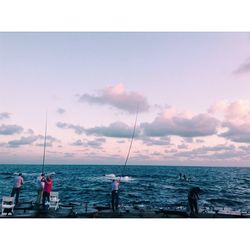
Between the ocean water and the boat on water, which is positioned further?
the ocean water

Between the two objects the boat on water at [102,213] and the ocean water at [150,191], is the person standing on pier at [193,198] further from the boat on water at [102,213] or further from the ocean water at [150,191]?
the ocean water at [150,191]

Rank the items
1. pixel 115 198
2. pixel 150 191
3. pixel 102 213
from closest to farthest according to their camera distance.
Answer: pixel 102 213
pixel 115 198
pixel 150 191

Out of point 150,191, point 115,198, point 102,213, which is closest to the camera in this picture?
point 102,213

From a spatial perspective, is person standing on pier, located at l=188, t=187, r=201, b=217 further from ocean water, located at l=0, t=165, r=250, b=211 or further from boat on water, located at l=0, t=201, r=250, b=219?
ocean water, located at l=0, t=165, r=250, b=211

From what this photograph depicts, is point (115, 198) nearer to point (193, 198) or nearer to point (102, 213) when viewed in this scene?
point (102, 213)

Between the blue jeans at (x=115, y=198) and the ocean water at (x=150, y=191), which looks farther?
the ocean water at (x=150, y=191)

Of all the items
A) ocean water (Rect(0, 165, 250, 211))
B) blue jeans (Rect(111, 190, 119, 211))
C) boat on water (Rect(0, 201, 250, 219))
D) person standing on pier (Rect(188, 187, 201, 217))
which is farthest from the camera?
ocean water (Rect(0, 165, 250, 211))

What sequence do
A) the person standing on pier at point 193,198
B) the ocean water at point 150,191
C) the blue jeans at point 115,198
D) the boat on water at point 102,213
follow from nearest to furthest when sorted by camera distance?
the boat on water at point 102,213 → the person standing on pier at point 193,198 → the blue jeans at point 115,198 → the ocean water at point 150,191

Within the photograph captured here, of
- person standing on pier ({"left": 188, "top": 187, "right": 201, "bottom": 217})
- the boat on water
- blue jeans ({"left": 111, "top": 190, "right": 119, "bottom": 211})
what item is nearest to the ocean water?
person standing on pier ({"left": 188, "top": 187, "right": 201, "bottom": 217})

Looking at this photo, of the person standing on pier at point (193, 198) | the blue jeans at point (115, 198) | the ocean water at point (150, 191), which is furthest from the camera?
the ocean water at point (150, 191)

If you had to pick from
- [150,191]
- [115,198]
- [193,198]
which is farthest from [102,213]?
[150,191]

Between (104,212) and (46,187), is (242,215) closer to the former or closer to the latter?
(104,212)

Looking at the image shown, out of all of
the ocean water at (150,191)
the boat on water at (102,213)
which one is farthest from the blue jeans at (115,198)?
the ocean water at (150,191)

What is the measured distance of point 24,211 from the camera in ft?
43.6
